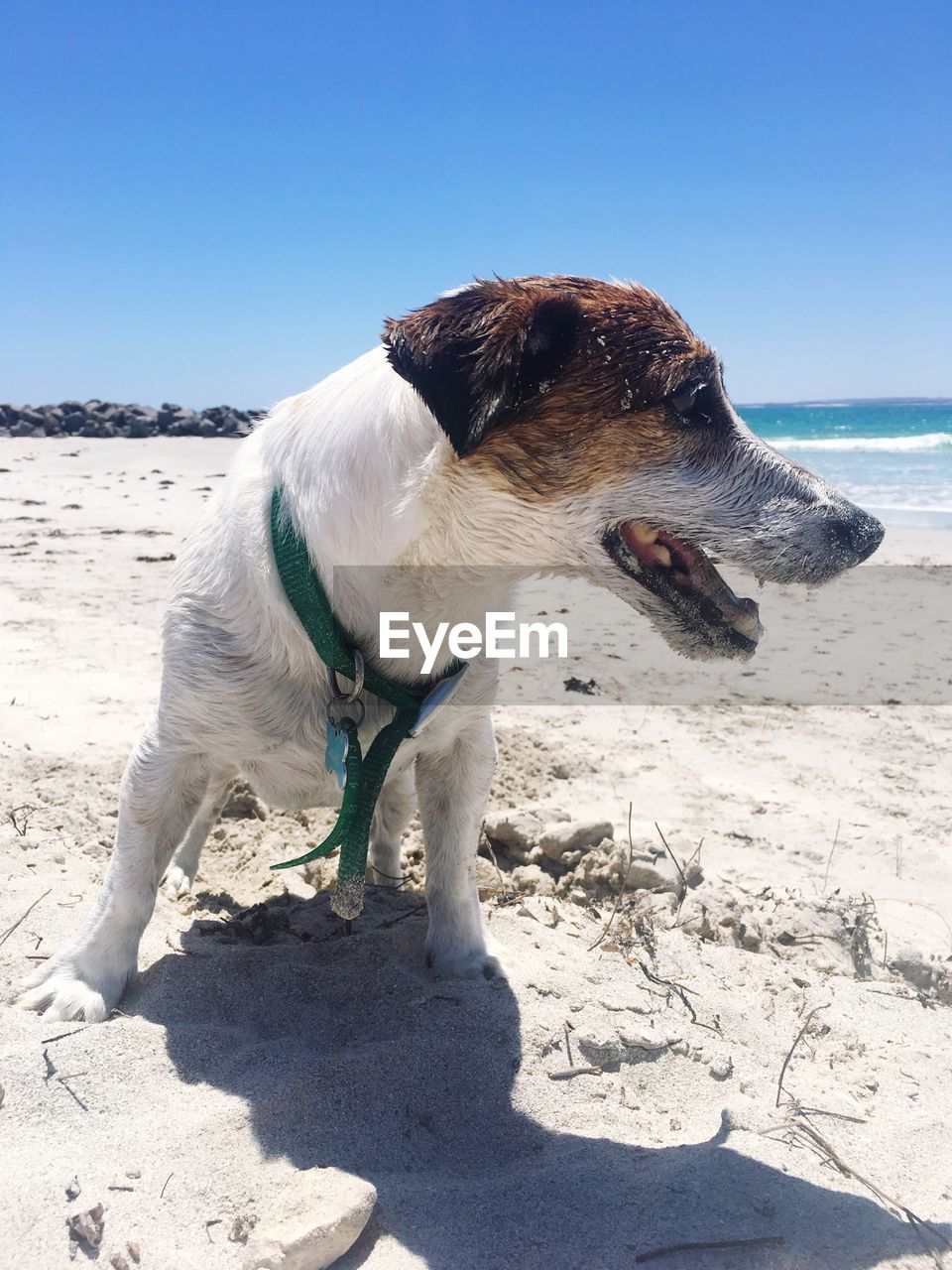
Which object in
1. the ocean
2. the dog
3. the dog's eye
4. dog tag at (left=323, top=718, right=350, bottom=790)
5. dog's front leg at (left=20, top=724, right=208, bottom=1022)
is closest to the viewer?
the dog

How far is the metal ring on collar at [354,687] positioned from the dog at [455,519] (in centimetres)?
5

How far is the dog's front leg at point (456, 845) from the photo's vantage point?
2.95m

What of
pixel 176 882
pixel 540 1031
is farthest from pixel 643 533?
pixel 176 882

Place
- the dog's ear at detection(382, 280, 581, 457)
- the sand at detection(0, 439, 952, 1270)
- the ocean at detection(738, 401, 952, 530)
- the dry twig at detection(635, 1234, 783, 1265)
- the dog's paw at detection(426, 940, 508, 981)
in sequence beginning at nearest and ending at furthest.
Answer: the dry twig at detection(635, 1234, 783, 1265), the sand at detection(0, 439, 952, 1270), the dog's ear at detection(382, 280, 581, 457), the dog's paw at detection(426, 940, 508, 981), the ocean at detection(738, 401, 952, 530)

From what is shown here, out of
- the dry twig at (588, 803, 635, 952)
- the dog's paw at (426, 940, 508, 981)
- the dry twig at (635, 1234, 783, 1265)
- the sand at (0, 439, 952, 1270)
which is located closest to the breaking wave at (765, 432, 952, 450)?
the sand at (0, 439, 952, 1270)

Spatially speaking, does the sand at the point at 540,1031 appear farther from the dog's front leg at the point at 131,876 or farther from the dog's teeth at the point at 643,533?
the dog's teeth at the point at 643,533

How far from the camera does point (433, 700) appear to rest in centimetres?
252

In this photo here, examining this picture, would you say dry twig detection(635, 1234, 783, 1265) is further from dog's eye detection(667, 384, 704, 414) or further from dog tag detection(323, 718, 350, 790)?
dog's eye detection(667, 384, 704, 414)

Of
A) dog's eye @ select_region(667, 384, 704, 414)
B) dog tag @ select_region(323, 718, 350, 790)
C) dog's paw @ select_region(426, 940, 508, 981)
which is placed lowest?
dog's paw @ select_region(426, 940, 508, 981)

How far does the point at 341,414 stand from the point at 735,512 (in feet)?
3.07

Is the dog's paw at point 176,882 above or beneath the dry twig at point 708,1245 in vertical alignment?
beneath

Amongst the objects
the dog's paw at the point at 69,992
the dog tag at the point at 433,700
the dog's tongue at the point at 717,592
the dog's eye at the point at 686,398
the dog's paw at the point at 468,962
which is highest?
the dog's eye at the point at 686,398

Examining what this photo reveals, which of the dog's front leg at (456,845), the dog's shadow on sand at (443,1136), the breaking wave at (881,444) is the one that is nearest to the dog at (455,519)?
the dog's front leg at (456,845)

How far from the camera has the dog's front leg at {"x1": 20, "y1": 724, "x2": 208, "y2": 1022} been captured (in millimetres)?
2650
